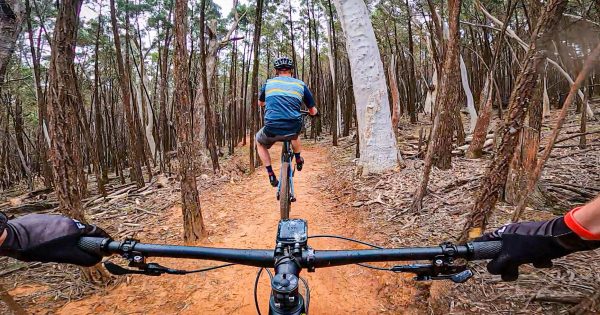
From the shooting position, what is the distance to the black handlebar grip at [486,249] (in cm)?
97

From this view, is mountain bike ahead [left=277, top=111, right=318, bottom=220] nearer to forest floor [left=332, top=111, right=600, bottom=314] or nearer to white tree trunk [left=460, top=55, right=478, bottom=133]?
forest floor [left=332, top=111, right=600, bottom=314]

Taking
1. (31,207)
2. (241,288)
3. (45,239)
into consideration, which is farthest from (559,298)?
(31,207)

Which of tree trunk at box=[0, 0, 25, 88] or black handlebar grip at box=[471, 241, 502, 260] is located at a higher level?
tree trunk at box=[0, 0, 25, 88]

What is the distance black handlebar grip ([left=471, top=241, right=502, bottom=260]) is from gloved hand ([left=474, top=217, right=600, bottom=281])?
15mm

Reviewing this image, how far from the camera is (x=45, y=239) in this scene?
944mm

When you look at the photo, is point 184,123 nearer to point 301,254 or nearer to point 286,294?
point 301,254

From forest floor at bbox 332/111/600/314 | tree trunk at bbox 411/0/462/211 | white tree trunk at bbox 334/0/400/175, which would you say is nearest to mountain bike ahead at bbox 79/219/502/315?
forest floor at bbox 332/111/600/314

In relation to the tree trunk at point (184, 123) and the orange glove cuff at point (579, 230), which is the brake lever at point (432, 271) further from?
the tree trunk at point (184, 123)

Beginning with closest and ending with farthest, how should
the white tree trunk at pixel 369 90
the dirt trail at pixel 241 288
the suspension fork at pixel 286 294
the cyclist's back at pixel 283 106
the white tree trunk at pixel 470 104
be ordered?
the suspension fork at pixel 286 294 < the dirt trail at pixel 241 288 < the cyclist's back at pixel 283 106 < the white tree trunk at pixel 369 90 < the white tree trunk at pixel 470 104

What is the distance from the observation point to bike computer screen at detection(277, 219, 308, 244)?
0.96 meters

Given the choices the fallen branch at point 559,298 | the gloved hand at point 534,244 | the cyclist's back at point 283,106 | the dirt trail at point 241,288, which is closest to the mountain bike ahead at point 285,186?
the cyclist's back at point 283,106

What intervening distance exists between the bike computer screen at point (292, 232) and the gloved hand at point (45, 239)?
1.90 ft

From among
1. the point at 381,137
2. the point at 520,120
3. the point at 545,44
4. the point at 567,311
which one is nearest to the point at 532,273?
the point at 567,311

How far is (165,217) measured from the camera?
527 cm
